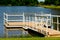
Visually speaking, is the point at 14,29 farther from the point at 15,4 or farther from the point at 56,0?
the point at 15,4

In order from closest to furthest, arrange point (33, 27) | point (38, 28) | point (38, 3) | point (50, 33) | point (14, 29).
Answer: point (50, 33), point (38, 28), point (33, 27), point (14, 29), point (38, 3)

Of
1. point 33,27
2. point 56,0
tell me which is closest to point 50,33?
point 33,27

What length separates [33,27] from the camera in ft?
82.1

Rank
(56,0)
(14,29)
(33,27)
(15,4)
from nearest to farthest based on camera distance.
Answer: (33,27) → (14,29) → (56,0) → (15,4)

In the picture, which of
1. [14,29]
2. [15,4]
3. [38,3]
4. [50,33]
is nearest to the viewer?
[50,33]

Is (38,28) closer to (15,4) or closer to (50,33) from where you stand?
(50,33)

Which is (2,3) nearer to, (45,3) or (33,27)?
(45,3)

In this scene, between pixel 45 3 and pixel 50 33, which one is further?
pixel 45 3

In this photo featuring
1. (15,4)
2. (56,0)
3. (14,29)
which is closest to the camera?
(14,29)

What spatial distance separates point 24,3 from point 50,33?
119 metres

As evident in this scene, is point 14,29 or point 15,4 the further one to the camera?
point 15,4

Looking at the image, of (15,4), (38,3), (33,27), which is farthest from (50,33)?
(38,3)

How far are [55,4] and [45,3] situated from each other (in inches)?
743

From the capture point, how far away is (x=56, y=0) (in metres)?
121
